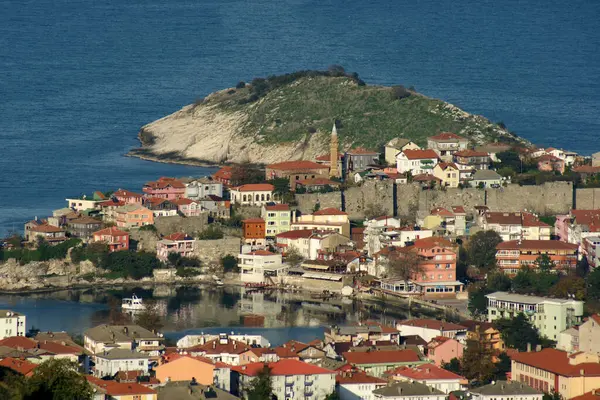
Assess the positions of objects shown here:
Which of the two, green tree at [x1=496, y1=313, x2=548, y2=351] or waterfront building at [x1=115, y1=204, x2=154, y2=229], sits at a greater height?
waterfront building at [x1=115, y1=204, x2=154, y2=229]

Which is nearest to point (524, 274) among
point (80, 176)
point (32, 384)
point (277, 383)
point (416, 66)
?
point (277, 383)

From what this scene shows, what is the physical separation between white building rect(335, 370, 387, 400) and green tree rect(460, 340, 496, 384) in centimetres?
240

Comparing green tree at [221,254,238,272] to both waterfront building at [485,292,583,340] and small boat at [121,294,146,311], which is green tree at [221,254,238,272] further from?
waterfront building at [485,292,583,340]

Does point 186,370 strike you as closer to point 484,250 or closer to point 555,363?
point 555,363

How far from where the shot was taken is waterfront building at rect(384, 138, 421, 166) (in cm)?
6600

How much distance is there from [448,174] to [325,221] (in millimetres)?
4249

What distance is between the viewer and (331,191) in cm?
6203

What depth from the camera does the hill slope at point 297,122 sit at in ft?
237

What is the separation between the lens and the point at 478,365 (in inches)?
1763

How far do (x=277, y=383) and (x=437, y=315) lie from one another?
11.1 m

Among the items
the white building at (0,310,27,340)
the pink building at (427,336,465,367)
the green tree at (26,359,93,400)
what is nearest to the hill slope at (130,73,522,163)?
the pink building at (427,336,465,367)

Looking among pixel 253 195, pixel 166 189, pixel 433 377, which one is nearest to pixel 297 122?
pixel 166 189

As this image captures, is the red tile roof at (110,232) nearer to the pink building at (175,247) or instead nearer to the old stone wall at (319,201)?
the pink building at (175,247)

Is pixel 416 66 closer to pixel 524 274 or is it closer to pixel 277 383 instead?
pixel 524 274
